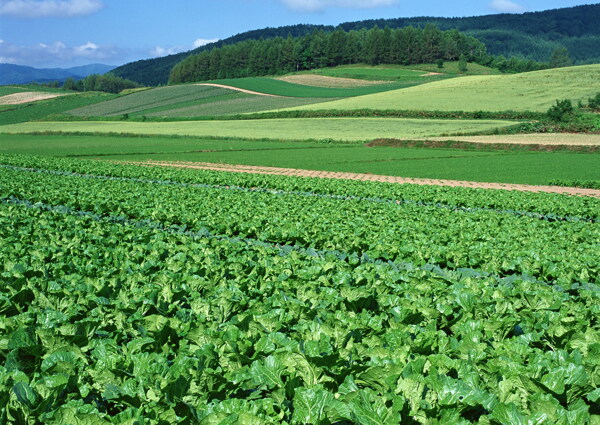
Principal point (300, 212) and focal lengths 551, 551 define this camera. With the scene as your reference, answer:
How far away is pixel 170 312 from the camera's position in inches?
254

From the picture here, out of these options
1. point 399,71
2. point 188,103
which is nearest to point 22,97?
point 188,103

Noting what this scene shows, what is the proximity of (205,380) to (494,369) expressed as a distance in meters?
2.43

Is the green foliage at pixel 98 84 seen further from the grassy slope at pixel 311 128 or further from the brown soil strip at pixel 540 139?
the brown soil strip at pixel 540 139

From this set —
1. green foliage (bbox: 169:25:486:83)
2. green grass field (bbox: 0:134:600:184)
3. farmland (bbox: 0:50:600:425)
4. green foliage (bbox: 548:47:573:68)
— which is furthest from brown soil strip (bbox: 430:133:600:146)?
green foliage (bbox: 548:47:573:68)

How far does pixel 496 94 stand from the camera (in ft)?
258

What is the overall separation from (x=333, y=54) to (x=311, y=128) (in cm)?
9135

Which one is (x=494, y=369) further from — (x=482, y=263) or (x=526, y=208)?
(x=526, y=208)

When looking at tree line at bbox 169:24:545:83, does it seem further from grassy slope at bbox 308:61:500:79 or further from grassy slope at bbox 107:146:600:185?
grassy slope at bbox 107:146:600:185

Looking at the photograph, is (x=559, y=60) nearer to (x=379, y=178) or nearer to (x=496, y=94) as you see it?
(x=496, y=94)

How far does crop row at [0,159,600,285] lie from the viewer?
10.3 m

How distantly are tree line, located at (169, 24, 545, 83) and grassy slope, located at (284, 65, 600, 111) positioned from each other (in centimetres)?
5341

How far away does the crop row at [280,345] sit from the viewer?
3.96m

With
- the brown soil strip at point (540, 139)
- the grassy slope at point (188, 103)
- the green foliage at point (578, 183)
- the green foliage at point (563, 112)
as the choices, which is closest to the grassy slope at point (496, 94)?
the green foliage at point (563, 112)

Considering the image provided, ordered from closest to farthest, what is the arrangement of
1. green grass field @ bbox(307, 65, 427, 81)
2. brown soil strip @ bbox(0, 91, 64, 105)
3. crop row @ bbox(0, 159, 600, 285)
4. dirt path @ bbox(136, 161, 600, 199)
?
crop row @ bbox(0, 159, 600, 285), dirt path @ bbox(136, 161, 600, 199), brown soil strip @ bbox(0, 91, 64, 105), green grass field @ bbox(307, 65, 427, 81)
